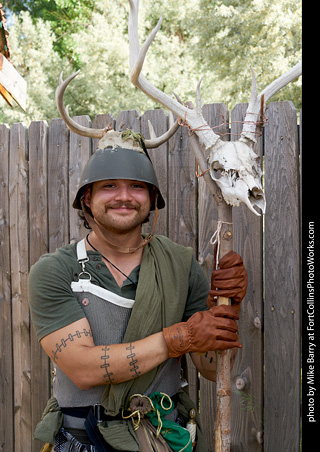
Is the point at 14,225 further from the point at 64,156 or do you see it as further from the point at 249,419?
the point at 249,419

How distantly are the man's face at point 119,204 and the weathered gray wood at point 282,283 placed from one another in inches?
36.5

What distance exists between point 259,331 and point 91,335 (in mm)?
1195

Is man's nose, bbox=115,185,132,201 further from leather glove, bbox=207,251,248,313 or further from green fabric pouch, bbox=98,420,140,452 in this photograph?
green fabric pouch, bbox=98,420,140,452

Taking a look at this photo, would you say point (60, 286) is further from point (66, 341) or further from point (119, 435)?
point (119, 435)

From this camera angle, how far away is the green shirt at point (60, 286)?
2.31 metres

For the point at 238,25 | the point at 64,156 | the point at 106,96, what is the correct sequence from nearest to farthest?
the point at 64,156 < the point at 238,25 < the point at 106,96

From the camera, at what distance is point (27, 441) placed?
12.4 feet

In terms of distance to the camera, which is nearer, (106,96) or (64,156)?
(64,156)

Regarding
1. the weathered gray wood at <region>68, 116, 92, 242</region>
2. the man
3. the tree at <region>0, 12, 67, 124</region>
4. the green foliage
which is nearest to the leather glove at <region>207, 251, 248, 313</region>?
the man

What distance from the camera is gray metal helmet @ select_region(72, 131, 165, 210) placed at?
2443 mm

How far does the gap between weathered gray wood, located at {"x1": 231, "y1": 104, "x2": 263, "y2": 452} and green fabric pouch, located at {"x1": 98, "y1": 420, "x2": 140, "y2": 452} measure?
39.6 inches

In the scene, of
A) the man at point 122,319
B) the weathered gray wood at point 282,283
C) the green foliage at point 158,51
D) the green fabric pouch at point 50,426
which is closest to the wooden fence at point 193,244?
the weathered gray wood at point 282,283
